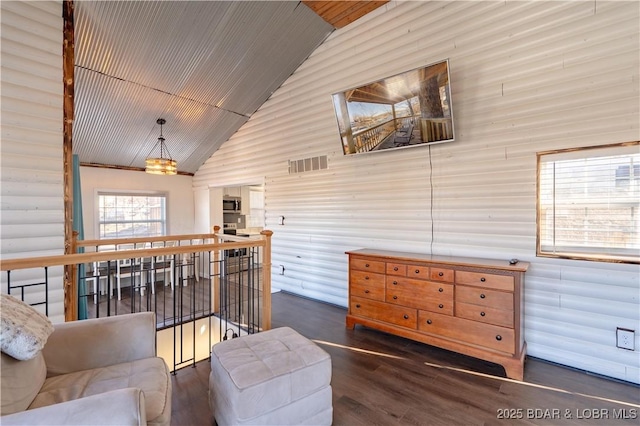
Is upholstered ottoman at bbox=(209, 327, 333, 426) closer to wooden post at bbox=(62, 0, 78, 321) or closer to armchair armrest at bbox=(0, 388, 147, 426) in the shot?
armchair armrest at bbox=(0, 388, 147, 426)

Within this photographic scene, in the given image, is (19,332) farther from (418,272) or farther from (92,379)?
(418,272)

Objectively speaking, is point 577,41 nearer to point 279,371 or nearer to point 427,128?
point 427,128

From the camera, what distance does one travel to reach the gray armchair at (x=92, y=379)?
3.57ft

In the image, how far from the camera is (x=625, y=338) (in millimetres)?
2395

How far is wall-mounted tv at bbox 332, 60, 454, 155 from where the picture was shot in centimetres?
300

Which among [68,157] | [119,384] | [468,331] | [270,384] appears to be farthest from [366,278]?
[68,157]

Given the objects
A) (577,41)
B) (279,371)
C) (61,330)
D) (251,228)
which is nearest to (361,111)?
(577,41)

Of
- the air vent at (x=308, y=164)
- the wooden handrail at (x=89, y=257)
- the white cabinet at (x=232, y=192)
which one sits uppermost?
the air vent at (x=308, y=164)

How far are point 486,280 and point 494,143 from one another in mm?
1408

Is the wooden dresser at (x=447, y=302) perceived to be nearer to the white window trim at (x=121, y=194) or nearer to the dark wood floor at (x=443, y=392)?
the dark wood floor at (x=443, y=392)

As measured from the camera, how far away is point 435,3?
10.7ft

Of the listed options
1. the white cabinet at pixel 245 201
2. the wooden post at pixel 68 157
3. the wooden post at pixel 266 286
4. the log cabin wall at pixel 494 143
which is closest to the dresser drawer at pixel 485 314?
the log cabin wall at pixel 494 143

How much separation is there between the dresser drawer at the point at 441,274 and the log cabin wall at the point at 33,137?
3.74 meters

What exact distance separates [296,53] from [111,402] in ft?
15.2
